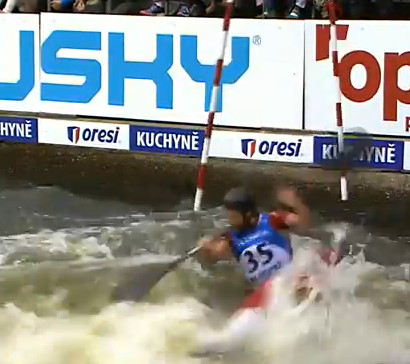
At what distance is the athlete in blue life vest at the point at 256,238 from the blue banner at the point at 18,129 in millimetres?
4379

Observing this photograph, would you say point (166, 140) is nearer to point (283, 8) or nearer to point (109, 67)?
point (109, 67)

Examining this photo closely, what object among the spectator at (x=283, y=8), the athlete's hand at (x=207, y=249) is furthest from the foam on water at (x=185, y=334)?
the spectator at (x=283, y=8)

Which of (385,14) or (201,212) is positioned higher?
(385,14)

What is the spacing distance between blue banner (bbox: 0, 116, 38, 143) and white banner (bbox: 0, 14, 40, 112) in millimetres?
128

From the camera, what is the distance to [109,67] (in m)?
10.6

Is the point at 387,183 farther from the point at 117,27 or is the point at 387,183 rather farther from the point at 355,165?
the point at 117,27

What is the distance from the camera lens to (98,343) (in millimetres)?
7426

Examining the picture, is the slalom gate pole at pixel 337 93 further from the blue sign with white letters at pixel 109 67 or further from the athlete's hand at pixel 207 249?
the athlete's hand at pixel 207 249

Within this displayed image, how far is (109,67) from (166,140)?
3.17 feet

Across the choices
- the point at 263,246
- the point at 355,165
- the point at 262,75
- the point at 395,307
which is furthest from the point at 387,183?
the point at 263,246

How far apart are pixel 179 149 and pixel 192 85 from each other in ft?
2.15

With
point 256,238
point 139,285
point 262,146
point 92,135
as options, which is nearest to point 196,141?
point 262,146

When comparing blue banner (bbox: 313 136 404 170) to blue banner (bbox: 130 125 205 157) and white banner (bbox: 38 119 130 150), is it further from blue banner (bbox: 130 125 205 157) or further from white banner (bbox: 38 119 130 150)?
white banner (bbox: 38 119 130 150)

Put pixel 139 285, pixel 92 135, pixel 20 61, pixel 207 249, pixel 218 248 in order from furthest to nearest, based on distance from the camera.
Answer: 1. pixel 20 61
2. pixel 92 135
3. pixel 139 285
4. pixel 207 249
5. pixel 218 248
